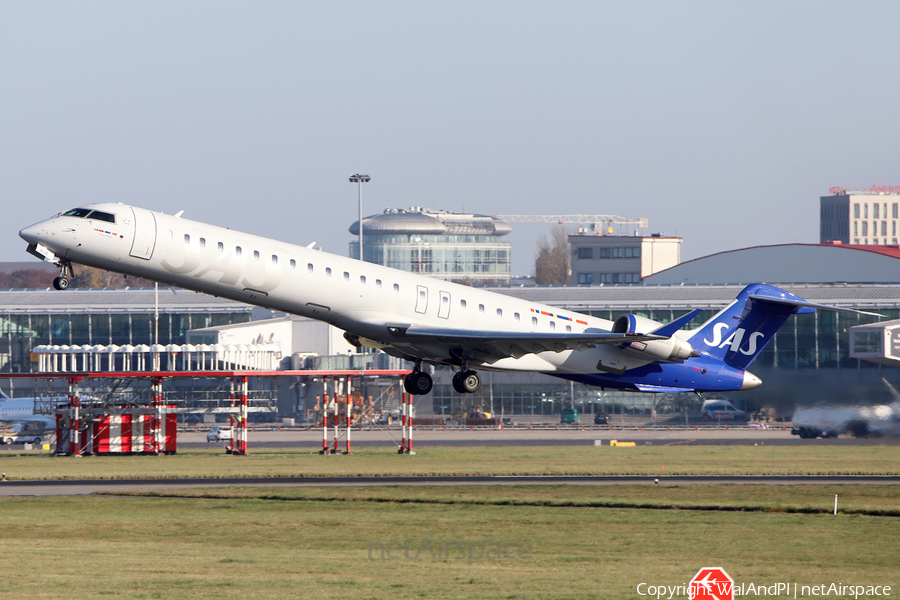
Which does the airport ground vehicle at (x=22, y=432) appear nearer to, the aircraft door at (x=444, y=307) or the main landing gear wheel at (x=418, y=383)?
the main landing gear wheel at (x=418, y=383)

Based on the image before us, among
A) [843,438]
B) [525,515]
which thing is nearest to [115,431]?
[525,515]

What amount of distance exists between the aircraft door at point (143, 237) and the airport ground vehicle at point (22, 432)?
4900 centimetres

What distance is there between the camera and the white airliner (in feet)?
93.9

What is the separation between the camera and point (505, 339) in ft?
105

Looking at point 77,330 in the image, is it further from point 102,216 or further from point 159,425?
point 102,216

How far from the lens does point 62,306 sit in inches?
3720

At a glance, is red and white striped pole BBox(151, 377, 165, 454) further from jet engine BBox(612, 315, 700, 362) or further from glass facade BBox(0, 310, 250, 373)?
glass facade BBox(0, 310, 250, 373)

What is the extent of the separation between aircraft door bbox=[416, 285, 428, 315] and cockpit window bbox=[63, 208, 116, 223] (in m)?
9.29

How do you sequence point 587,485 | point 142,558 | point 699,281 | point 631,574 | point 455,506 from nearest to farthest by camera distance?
point 631,574
point 142,558
point 455,506
point 587,485
point 699,281

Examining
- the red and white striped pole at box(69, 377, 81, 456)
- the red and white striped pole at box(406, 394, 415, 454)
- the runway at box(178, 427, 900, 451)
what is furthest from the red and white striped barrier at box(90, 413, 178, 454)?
the red and white striped pole at box(406, 394, 415, 454)

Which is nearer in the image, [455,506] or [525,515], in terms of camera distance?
[525,515]

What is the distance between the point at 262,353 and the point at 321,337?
→ 812 centimetres

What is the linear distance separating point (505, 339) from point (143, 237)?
10996 mm

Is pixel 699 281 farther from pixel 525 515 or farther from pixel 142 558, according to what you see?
pixel 142 558
